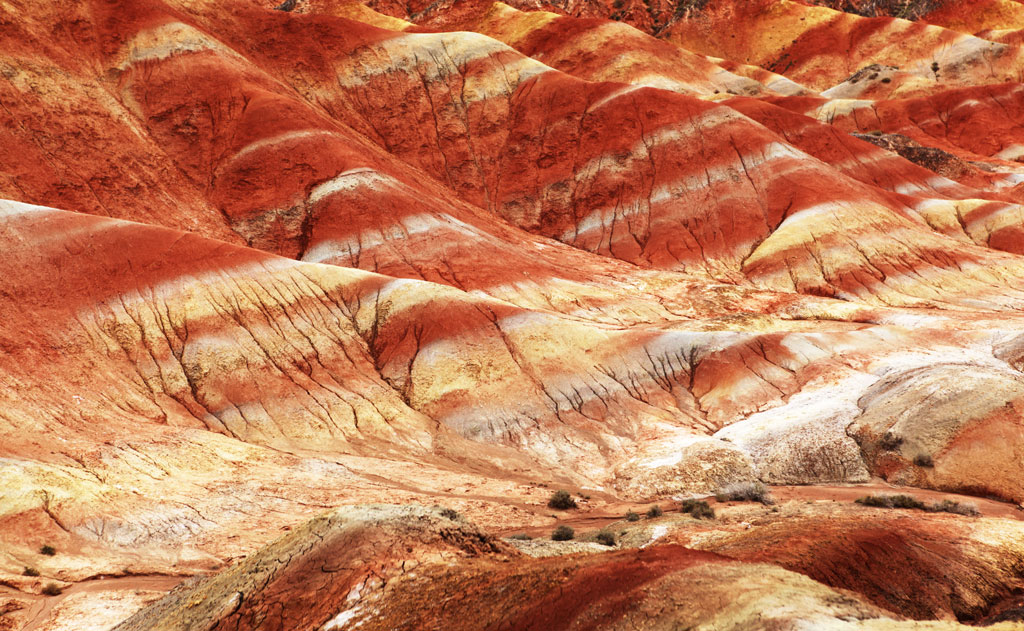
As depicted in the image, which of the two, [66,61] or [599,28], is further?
[599,28]

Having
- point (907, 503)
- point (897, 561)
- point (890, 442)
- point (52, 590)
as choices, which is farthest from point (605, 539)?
point (52, 590)

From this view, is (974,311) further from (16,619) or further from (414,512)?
(16,619)

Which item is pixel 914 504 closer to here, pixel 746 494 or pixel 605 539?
pixel 746 494

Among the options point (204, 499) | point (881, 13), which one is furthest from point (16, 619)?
point (881, 13)

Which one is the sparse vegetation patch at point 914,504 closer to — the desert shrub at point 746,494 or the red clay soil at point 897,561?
the desert shrub at point 746,494

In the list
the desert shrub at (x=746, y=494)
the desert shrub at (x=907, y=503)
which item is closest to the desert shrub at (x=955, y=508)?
the desert shrub at (x=907, y=503)
